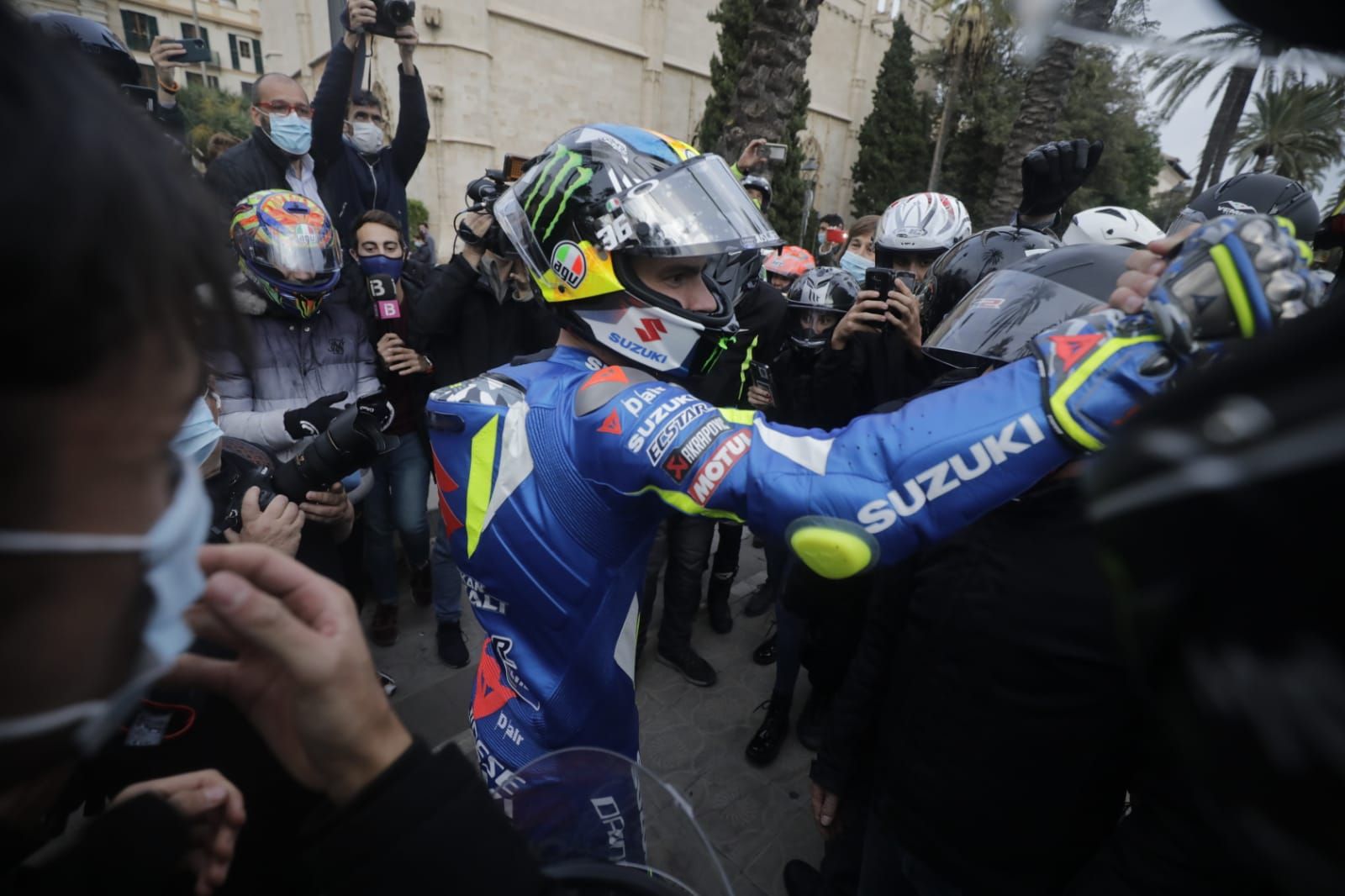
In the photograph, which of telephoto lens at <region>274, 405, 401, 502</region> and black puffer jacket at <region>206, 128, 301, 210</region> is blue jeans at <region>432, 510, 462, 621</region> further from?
black puffer jacket at <region>206, 128, 301, 210</region>

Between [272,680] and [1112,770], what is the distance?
1529 millimetres

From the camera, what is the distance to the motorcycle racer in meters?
1.06

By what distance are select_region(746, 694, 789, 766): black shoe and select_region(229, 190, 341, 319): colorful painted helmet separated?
305cm

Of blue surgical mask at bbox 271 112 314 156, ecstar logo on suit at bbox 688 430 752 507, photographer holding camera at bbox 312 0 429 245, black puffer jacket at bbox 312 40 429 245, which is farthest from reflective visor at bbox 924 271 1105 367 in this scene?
blue surgical mask at bbox 271 112 314 156

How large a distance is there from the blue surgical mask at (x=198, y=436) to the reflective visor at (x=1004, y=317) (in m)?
2.07

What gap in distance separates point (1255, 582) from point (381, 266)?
410 cm

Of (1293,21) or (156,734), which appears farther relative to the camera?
(156,734)

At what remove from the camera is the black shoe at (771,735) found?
321 centimetres

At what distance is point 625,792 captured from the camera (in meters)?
1.14

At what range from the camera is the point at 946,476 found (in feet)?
3.49

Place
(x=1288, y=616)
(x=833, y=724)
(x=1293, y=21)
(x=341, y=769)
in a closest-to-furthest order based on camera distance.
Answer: (x=1288, y=616) < (x=1293, y=21) < (x=341, y=769) < (x=833, y=724)

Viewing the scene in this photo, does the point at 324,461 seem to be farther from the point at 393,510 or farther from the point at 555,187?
the point at 393,510

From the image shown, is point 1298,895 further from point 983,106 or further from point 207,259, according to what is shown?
point 983,106

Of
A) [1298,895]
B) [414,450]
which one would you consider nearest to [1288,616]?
[1298,895]
